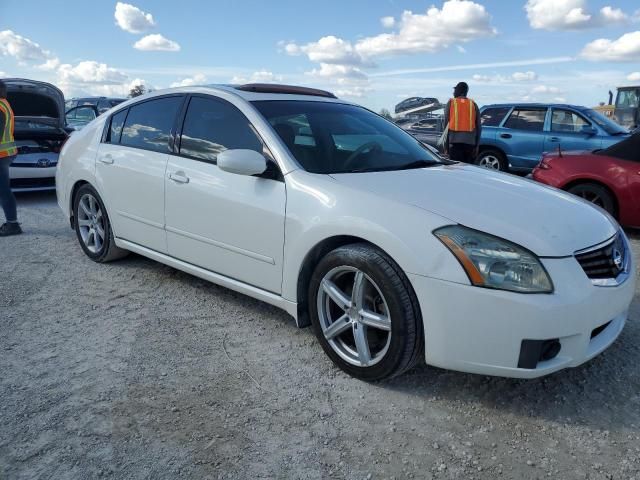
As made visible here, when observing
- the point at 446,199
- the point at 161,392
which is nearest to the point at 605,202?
the point at 446,199

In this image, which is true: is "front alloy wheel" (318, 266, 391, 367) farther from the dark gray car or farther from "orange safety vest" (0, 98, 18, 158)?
the dark gray car

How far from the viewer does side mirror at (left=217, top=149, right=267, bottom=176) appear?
306 cm

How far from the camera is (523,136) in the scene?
997 cm

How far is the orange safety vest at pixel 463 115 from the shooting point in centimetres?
779

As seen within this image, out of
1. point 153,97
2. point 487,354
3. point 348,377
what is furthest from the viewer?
point 153,97

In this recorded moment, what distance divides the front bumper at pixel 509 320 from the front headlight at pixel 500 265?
40 millimetres

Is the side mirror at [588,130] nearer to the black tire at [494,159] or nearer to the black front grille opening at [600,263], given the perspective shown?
the black tire at [494,159]

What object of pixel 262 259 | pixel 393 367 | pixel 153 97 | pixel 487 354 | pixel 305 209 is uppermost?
pixel 153 97

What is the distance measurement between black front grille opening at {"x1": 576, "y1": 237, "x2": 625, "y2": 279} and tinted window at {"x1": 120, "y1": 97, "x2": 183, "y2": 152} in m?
2.81

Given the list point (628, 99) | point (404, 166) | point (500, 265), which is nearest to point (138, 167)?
point (404, 166)

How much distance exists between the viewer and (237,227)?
3.27 metres

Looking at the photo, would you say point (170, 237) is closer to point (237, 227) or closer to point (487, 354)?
point (237, 227)

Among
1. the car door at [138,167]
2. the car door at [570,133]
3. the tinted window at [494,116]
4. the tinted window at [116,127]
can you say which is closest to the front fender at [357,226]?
the car door at [138,167]

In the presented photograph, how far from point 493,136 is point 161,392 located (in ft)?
29.7
